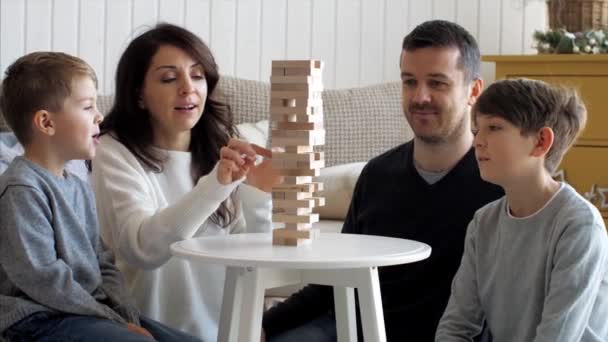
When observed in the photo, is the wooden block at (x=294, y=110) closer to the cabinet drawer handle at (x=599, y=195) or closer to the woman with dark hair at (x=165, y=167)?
the woman with dark hair at (x=165, y=167)

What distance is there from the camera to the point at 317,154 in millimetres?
1758

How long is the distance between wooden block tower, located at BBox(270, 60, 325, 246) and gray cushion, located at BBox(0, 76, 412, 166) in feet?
4.57

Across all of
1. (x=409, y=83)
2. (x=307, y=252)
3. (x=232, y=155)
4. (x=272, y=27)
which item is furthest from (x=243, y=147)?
(x=272, y=27)

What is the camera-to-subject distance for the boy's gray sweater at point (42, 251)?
5.55ft

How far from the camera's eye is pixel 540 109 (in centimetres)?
172

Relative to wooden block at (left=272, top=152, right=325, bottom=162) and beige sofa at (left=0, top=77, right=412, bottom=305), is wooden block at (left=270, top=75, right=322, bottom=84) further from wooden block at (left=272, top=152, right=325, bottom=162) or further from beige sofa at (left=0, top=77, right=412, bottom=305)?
beige sofa at (left=0, top=77, right=412, bottom=305)

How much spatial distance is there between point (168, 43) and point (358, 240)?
0.63 metres

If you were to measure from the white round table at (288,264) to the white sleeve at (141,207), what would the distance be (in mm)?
73

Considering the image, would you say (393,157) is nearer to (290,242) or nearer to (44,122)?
(290,242)

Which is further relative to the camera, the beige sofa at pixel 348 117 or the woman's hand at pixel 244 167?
the beige sofa at pixel 348 117

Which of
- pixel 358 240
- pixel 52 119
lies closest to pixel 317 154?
pixel 358 240

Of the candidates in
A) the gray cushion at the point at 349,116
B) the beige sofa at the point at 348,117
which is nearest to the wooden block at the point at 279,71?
the beige sofa at the point at 348,117

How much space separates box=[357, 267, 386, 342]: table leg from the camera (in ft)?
5.54

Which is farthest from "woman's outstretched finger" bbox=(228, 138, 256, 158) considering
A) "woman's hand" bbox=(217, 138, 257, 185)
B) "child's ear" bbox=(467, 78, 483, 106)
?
"child's ear" bbox=(467, 78, 483, 106)
